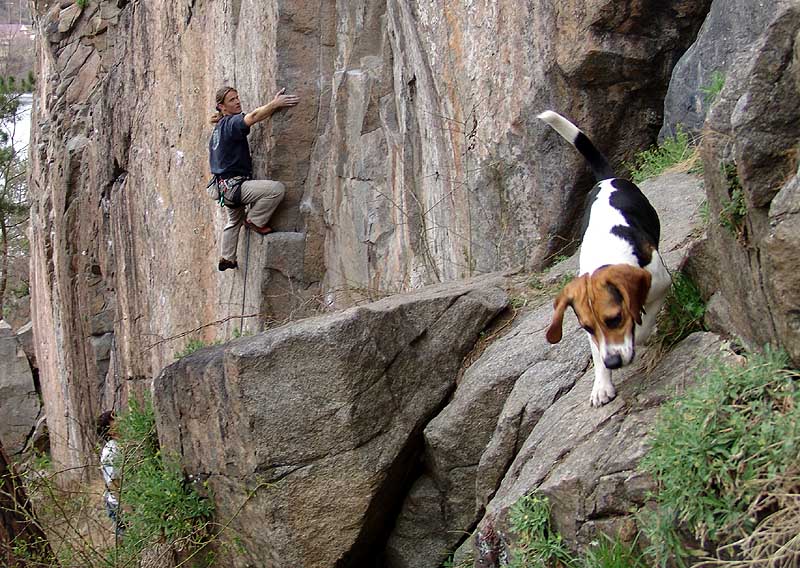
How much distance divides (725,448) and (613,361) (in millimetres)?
632

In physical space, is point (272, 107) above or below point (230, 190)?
above

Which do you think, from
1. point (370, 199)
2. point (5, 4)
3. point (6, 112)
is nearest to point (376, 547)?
point (370, 199)

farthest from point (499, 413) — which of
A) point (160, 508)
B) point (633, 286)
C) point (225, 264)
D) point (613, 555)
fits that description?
point (225, 264)

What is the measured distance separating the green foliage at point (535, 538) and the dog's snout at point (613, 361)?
594 mm

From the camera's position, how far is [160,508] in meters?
6.44

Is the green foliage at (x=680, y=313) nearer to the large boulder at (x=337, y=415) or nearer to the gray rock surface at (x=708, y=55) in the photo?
the large boulder at (x=337, y=415)

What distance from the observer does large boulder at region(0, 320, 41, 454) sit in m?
20.2

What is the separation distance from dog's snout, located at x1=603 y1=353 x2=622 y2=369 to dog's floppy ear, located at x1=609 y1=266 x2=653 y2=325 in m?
0.17

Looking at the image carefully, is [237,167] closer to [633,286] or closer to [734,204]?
[633,286]

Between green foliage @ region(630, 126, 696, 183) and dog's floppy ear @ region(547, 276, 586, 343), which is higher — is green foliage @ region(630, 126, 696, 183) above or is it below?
above

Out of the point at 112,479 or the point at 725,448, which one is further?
the point at 112,479

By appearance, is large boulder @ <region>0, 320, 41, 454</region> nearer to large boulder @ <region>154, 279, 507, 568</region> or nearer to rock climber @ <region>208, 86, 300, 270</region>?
rock climber @ <region>208, 86, 300, 270</region>

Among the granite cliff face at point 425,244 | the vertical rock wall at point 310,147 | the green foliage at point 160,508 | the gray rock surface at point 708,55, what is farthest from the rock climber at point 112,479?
the gray rock surface at point 708,55

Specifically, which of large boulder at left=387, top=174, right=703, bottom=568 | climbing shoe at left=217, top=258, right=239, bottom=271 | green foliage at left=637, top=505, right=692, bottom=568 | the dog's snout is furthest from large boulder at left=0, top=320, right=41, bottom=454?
green foliage at left=637, top=505, right=692, bottom=568
